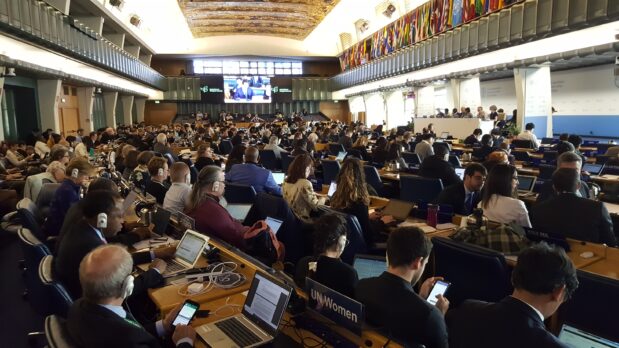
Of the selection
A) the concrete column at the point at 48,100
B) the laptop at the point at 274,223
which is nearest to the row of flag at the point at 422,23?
the laptop at the point at 274,223

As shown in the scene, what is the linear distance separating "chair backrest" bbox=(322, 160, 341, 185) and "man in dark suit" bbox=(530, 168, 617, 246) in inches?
184

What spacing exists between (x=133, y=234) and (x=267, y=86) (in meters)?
32.9

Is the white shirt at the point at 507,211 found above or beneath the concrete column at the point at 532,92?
beneath

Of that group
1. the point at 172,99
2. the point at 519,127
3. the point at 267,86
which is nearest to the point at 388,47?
the point at 519,127

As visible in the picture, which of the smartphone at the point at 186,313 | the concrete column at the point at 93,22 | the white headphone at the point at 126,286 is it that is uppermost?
the concrete column at the point at 93,22

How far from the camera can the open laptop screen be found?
2234 millimetres

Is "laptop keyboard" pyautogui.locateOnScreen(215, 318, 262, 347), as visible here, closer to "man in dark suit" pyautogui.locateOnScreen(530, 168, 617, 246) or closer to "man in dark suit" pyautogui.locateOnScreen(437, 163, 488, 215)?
"man in dark suit" pyautogui.locateOnScreen(530, 168, 617, 246)

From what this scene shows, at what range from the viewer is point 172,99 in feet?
113

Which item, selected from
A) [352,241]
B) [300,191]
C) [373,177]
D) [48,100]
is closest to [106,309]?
[352,241]

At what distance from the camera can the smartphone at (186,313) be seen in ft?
8.16

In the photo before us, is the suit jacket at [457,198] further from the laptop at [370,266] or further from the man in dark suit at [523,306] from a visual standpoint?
the man in dark suit at [523,306]

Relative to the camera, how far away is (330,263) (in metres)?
2.51

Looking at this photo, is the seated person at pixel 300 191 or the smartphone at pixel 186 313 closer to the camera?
the smartphone at pixel 186 313

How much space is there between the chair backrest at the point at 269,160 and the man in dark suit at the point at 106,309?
8.31m
